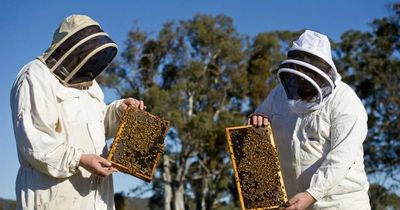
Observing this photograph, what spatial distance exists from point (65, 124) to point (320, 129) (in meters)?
1.99

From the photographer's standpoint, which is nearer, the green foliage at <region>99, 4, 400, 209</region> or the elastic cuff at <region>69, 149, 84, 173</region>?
the elastic cuff at <region>69, 149, 84, 173</region>

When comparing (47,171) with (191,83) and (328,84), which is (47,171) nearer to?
(328,84)

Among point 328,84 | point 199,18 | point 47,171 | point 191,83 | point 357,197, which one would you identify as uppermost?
point 199,18

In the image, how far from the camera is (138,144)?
4293 mm

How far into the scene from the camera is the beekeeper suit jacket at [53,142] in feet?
12.8

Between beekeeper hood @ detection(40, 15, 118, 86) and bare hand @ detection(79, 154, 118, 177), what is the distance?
0.62 m

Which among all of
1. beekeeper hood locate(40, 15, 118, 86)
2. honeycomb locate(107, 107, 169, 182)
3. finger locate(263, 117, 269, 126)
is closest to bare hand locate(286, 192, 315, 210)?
finger locate(263, 117, 269, 126)

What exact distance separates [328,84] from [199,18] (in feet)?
101

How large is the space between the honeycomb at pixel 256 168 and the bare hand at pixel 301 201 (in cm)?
5

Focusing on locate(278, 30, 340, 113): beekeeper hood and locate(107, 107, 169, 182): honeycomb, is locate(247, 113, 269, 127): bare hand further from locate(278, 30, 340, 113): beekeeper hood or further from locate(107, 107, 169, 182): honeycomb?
locate(107, 107, 169, 182): honeycomb

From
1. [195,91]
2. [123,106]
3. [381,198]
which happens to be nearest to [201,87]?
Answer: [195,91]

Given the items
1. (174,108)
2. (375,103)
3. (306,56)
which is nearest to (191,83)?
(174,108)

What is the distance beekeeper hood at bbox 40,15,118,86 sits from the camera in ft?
13.6

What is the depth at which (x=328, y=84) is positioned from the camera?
4.48 metres
